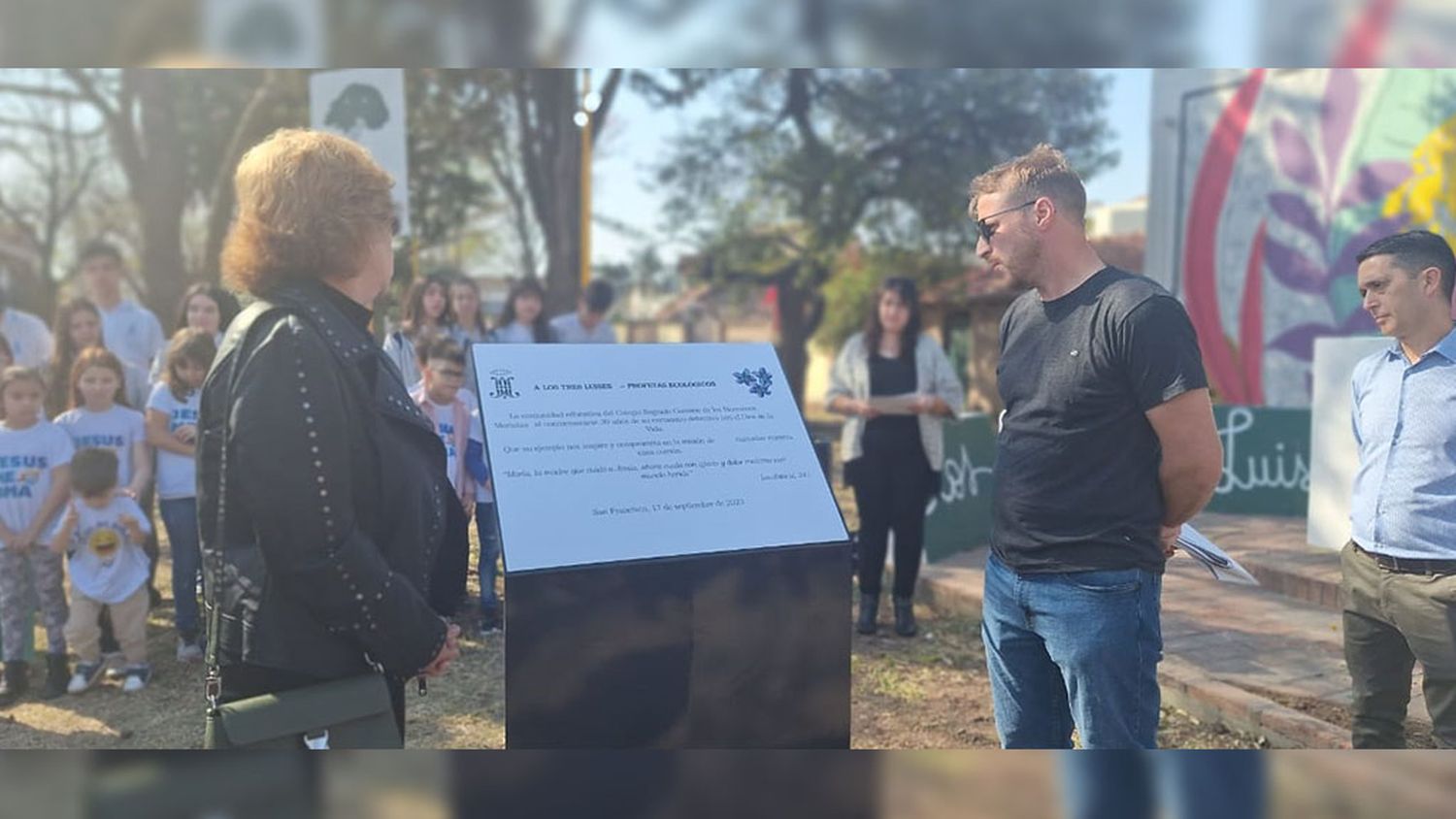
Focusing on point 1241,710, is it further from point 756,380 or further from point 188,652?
point 188,652

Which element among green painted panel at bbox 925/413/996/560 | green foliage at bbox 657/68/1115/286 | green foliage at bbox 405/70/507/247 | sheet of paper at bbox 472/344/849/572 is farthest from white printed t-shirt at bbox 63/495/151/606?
green foliage at bbox 657/68/1115/286

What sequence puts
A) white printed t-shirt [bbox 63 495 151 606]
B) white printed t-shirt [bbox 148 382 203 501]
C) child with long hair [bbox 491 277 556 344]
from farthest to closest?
1. child with long hair [bbox 491 277 556 344]
2. white printed t-shirt [bbox 148 382 203 501]
3. white printed t-shirt [bbox 63 495 151 606]

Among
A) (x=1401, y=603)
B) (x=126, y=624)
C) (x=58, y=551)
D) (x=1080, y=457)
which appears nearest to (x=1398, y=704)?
(x=1401, y=603)

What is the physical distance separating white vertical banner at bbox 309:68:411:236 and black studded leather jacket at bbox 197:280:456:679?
5335mm

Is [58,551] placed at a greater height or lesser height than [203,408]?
lesser

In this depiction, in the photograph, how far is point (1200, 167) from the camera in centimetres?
1075

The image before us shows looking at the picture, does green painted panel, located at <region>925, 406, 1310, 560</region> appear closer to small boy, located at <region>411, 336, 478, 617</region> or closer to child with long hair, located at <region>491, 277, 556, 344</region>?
child with long hair, located at <region>491, 277, 556, 344</region>

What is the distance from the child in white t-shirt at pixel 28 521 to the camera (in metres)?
4.24

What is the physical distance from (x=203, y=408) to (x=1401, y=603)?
3083 mm

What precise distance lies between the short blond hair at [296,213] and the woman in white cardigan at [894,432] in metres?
3.04

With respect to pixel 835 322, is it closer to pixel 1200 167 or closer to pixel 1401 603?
pixel 1200 167

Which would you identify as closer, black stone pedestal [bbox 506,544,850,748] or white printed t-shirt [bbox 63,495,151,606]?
black stone pedestal [bbox 506,544,850,748]

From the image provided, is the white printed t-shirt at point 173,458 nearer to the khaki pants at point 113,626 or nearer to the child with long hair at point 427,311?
the khaki pants at point 113,626

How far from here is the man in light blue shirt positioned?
2.83 meters
